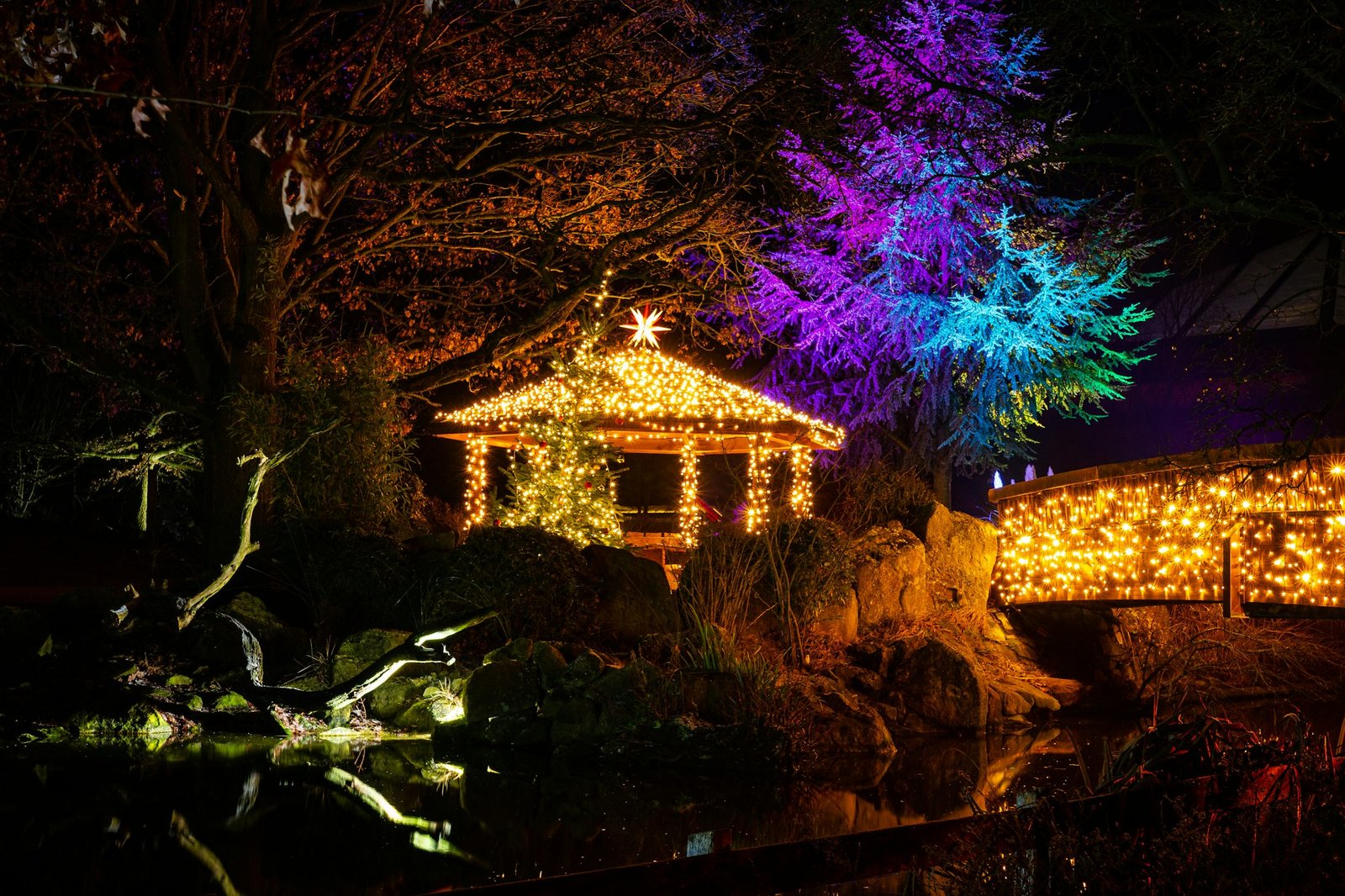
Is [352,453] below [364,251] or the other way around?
below

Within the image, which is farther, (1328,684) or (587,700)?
(1328,684)

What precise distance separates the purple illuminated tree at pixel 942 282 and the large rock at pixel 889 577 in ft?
19.7

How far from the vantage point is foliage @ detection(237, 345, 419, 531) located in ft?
43.1

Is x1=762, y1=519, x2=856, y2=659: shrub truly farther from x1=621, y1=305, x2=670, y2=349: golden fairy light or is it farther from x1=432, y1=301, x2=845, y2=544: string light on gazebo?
x1=621, y1=305, x2=670, y2=349: golden fairy light

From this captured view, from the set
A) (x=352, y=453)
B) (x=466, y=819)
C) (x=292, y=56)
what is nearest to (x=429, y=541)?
(x=352, y=453)

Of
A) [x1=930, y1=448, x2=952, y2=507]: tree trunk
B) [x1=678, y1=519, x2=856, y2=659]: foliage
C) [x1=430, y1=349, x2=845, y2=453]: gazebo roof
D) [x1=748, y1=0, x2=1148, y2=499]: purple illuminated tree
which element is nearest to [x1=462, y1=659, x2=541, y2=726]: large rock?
[x1=678, y1=519, x2=856, y2=659]: foliage

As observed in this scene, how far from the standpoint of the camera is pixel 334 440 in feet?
44.2

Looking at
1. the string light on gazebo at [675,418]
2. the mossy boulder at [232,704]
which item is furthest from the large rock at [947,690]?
the mossy boulder at [232,704]

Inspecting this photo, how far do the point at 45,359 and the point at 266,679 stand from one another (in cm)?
636

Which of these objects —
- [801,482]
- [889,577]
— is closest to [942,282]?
[801,482]

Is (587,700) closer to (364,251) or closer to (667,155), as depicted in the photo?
(364,251)

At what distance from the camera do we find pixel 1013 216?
18406 millimetres

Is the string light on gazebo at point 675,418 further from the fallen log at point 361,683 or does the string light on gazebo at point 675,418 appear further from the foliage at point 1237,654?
the fallen log at point 361,683

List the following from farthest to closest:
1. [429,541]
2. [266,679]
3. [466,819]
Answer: [429,541] < [266,679] < [466,819]
